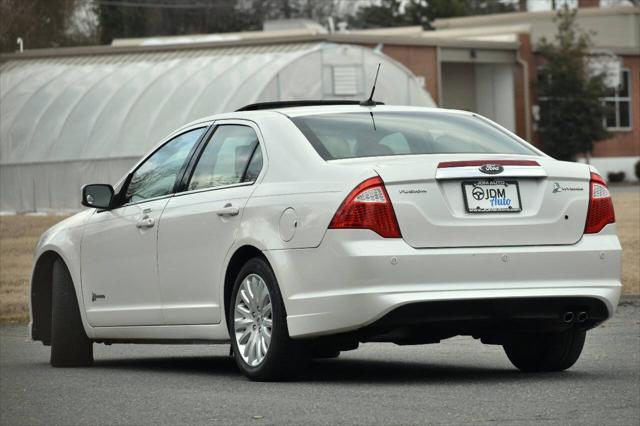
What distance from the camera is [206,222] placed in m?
9.66

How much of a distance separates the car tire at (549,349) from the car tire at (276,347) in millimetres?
1576

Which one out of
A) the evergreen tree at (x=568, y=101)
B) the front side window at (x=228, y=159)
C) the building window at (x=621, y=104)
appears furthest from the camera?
the building window at (x=621, y=104)

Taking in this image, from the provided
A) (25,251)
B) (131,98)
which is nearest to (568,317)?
(25,251)

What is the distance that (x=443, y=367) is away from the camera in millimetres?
10211

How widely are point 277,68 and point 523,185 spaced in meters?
31.2

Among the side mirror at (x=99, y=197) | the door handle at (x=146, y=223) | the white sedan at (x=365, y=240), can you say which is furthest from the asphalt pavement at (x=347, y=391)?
the side mirror at (x=99, y=197)

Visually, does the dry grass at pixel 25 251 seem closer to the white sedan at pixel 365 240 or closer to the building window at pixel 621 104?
the white sedan at pixel 365 240

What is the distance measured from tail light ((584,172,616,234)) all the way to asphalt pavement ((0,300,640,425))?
886 millimetres

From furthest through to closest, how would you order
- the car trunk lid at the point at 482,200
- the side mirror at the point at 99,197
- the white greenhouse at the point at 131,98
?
the white greenhouse at the point at 131,98 → the side mirror at the point at 99,197 → the car trunk lid at the point at 482,200

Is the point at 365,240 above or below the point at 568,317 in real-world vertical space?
above

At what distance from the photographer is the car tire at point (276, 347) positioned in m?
8.89

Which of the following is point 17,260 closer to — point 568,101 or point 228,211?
point 228,211

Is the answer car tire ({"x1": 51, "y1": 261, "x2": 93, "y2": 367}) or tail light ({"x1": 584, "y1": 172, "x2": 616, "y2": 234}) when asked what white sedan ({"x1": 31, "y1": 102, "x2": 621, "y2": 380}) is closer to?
tail light ({"x1": 584, "y1": 172, "x2": 616, "y2": 234})

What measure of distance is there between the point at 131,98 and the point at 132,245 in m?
30.2
